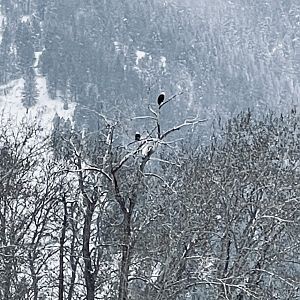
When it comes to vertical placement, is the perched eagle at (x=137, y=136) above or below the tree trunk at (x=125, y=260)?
above

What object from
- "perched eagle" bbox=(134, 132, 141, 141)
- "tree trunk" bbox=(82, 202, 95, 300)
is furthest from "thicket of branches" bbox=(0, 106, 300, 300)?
"perched eagle" bbox=(134, 132, 141, 141)

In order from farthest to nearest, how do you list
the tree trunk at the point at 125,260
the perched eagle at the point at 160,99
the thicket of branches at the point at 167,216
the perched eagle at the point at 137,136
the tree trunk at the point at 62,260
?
the tree trunk at the point at 62,260
the thicket of branches at the point at 167,216
the tree trunk at the point at 125,260
the perched eagle at the point at 137,136
the perched eagle at the point at 160,99

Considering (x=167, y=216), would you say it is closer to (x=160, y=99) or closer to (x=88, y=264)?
(x=88, y=264)

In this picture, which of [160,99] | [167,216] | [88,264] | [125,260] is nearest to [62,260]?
[88,264]

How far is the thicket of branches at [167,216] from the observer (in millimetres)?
13117

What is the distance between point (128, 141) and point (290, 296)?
708cm

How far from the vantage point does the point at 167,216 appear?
14.4 metres

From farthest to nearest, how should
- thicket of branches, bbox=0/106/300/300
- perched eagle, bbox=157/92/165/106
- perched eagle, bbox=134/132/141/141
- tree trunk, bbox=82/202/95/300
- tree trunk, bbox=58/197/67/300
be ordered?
tree trunk, bbox=58/197/67/300 → tree trunk, bbox=82/202/95/300 → thicket of branches, bbox=0/106/300/300 → perched eagle, bbox=134/132/141/141 → perched eagle, bbox=157/92/165/106

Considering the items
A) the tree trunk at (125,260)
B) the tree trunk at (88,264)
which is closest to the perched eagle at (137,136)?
the tree trunk at (125,260)

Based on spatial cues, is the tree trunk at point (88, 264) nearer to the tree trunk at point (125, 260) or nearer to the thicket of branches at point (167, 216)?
the thicket of branches at point (167, 216)

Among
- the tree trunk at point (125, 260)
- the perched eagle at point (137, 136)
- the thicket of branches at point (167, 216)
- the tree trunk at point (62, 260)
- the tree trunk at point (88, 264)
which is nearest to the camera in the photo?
the perched eagle at point (137, 136)

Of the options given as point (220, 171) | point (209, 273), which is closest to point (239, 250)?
point (220, 171)

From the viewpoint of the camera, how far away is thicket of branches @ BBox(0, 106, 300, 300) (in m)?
13.1

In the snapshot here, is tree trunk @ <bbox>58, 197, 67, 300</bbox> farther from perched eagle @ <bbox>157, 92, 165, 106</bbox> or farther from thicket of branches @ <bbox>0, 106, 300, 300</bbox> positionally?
perched eagle @ <bbox>157, 92, 165, 106</bbox>
